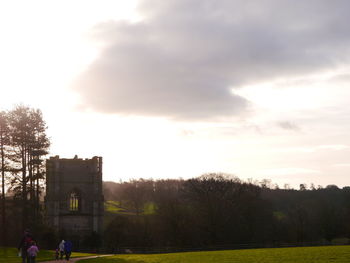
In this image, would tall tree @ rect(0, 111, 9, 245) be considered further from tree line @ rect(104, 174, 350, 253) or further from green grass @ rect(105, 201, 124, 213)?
green grass @ rect(105, 201, 124, 213)

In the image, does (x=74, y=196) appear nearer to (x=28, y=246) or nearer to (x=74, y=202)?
(x=74, y=202)

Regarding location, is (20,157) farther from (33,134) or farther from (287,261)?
(287,261)

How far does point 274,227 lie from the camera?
82000 millimetres

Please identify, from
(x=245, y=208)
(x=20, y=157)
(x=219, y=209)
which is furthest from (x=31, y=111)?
(x=245, y=208)

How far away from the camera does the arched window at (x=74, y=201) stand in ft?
210

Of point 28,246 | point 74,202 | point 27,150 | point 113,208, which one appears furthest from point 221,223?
point 113,208

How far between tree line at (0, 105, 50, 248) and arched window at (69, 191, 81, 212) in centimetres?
820

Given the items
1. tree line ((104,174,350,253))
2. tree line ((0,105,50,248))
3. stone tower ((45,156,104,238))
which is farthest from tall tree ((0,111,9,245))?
tree line ((104,174,350,253))

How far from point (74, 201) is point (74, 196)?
696 mm

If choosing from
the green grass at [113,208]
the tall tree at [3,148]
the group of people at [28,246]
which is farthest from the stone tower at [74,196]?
the green grass at [113,208]

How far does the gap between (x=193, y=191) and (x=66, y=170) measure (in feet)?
82.7

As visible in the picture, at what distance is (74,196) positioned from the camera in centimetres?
6431

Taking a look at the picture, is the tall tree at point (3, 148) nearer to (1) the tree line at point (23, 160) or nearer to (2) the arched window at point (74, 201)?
(1) the tree line at point (23, 160)

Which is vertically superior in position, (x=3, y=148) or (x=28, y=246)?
(x=3, y=148)
